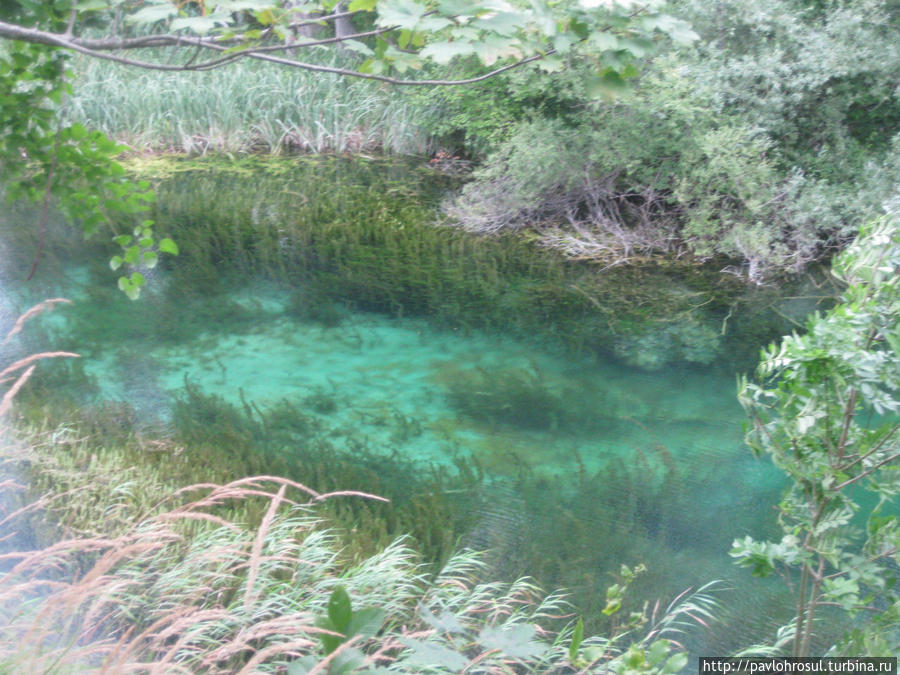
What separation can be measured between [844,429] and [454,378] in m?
3.87

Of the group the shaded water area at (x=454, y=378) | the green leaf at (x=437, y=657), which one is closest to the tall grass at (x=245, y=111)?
the shaded water area at (x=454, y=378)

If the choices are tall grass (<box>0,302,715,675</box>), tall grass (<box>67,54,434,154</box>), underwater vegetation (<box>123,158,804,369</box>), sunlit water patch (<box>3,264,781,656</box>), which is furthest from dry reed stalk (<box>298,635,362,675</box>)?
tall grass (<box>67,54,434,154</box>)

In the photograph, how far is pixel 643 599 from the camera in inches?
146

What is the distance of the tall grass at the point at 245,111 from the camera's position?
1195cm

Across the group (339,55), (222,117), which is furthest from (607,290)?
(339,55)

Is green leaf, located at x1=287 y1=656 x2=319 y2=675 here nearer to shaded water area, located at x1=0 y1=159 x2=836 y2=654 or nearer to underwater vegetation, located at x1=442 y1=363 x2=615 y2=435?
shaded water area, located at x1=0 y1=159 x2=836 y2=654

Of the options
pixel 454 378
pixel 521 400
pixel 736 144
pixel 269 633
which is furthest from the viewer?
pixel 736 144

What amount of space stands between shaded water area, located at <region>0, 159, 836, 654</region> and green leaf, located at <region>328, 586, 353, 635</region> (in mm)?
2473

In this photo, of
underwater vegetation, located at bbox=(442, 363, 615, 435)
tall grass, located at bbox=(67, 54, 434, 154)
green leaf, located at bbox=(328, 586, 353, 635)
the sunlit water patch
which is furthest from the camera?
tall grass, located at bbox=(67, 54, 434, 154)

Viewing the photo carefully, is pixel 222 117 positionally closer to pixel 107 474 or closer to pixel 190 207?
pixel 190 207

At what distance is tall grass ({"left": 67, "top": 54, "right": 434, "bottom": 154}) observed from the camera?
11.9m

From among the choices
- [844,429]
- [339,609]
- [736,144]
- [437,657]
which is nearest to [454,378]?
[844,429]

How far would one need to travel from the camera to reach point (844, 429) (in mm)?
2371

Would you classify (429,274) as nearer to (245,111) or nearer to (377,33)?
(377,33)
